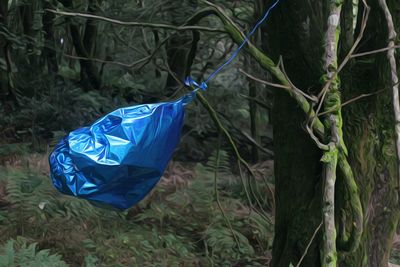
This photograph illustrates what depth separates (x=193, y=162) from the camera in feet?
35.2

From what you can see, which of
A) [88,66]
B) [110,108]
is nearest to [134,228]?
[110,108]

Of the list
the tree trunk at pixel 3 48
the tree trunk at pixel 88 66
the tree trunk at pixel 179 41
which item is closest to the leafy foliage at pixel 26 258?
the tree trunk at pixel 179 41

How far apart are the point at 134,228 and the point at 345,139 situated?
12.3ft

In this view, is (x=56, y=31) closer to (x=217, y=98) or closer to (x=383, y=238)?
(x=217, y=98)

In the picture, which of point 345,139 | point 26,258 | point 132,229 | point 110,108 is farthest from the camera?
point 110,108

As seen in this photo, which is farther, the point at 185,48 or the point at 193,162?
the point at 193,162

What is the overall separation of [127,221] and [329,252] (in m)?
4.54

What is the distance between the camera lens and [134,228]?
712cm

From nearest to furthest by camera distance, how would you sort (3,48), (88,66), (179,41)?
1. (179,41)
2. (3,48)
3. (88,66)

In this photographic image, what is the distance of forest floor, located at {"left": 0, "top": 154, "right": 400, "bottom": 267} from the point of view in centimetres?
617

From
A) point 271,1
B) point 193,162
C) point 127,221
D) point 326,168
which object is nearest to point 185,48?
point 193,162

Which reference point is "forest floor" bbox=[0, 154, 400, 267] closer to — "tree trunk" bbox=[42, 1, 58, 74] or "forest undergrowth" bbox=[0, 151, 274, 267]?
"forest undergrowth" bbox=[0, 151, 274, 267]

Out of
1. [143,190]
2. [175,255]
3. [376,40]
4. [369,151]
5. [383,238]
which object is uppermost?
[376,40]

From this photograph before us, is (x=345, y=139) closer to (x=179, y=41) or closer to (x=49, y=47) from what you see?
(x=179, y=41)
